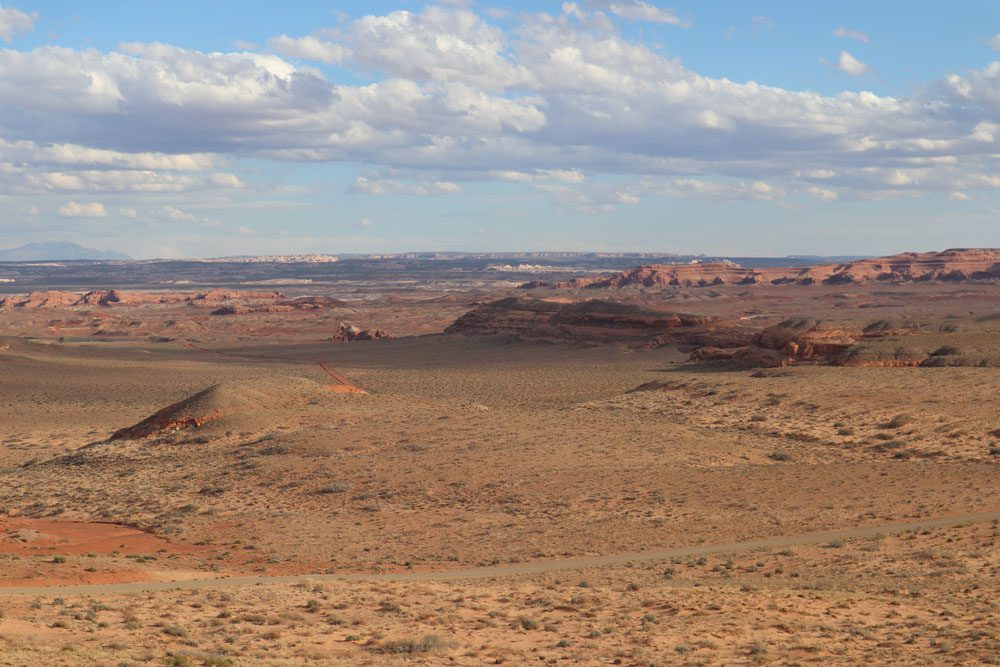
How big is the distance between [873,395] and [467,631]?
32.9m

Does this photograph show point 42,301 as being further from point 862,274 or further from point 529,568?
point 529,568

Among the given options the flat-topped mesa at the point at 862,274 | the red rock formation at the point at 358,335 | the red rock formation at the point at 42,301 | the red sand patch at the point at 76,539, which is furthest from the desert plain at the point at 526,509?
the flat-topped mesa at the point at 862,274

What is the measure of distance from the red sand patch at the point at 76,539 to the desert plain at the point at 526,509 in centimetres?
14

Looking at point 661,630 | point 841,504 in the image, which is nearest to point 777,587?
point 661,630

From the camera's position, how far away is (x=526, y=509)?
28.9 metres

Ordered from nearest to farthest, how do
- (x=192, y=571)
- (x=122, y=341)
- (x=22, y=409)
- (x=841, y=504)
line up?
(x=192, y=571), (x=841, y=504), (x=22, y=409), (x=122, y=341)

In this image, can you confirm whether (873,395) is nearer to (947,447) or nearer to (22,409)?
(947,447)

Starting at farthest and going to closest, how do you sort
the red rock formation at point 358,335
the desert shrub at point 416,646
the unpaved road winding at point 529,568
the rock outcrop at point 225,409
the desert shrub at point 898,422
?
the red rock formation at point 358,335 → the rock outcrop at point 225,409 → the desert shrub at point 898,422 → the unpaved road winding at point 529,568 → the desert shrub at point 416,646

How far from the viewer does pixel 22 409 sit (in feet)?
Answer: 184

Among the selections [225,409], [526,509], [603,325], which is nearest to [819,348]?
[603,325]

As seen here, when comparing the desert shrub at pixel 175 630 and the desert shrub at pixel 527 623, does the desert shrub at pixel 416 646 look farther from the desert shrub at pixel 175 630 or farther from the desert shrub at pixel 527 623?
the desert shrub at pixel 175 630

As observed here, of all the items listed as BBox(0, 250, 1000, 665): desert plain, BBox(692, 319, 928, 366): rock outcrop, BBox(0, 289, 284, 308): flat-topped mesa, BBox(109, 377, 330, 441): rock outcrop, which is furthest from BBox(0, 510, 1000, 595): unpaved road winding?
BBox(0, 289, 284, 308): flat-topped mesa

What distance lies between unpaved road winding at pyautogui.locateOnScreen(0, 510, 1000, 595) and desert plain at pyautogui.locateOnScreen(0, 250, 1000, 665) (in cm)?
15

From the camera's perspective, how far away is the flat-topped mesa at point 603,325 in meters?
79.0
